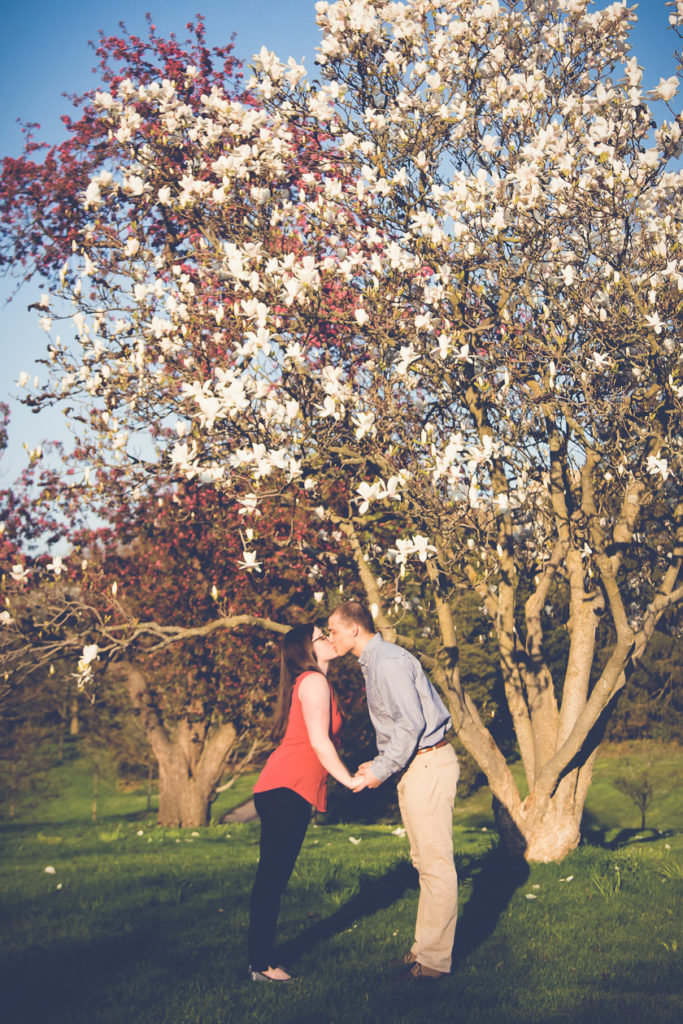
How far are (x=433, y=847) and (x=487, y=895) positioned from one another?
107 inches

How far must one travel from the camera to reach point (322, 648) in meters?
5.00

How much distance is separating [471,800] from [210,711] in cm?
1629

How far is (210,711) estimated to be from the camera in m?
14.6

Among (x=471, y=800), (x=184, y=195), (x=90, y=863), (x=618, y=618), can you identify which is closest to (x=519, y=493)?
(x=618, y=618)

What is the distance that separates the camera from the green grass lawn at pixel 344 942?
13.7ft

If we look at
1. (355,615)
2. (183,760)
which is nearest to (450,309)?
(355,615)

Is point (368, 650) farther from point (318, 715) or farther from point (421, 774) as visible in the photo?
point (421, 774)

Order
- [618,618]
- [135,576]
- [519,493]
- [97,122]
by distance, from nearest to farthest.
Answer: [618,618] < [519,493] < [97,122] < [135,576]

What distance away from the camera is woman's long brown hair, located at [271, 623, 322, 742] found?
489cm

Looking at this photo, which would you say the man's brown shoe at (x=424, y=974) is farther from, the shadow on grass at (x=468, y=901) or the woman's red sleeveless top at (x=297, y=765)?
the woman's red sleeveless top at (x=297, y=765)

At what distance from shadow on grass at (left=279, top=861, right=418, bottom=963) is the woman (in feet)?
2.03

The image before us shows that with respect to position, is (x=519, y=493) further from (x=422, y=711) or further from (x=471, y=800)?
(x=471, y=800)

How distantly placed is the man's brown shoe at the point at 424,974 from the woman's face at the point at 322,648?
6.03 ft

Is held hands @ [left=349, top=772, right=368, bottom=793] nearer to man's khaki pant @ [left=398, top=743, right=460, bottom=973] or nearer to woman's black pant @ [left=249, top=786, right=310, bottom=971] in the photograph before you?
man's khaki pant @ [left=398, top=743, right=460, bottom=973]
